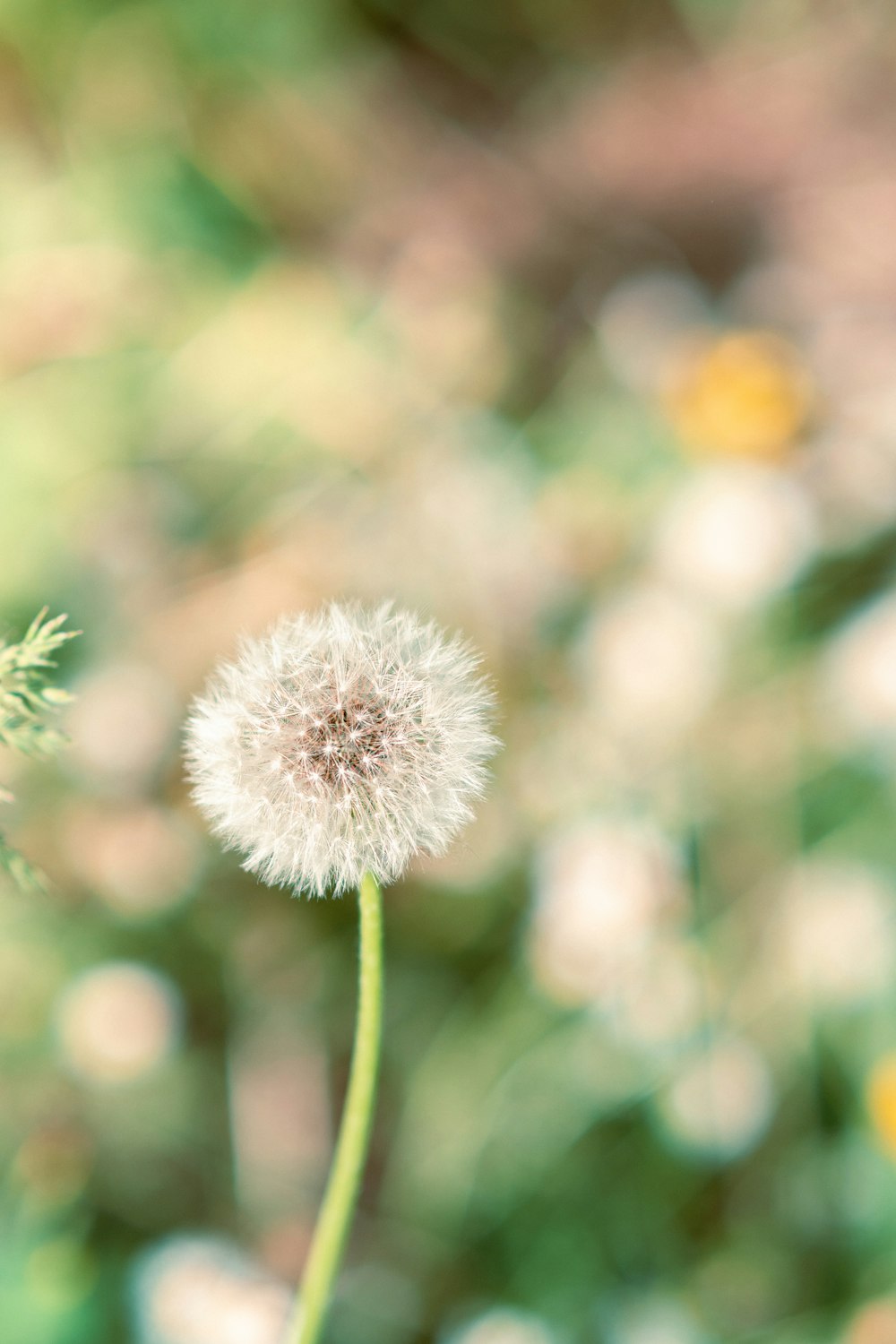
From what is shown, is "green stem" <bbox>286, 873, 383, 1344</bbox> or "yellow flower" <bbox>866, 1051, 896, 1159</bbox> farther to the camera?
"yellow flower" <bbox>866, 1051, 896, 1159</bbox>

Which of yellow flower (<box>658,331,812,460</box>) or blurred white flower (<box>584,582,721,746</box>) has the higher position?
yellow flower (<box>658,331,812,460</box>)

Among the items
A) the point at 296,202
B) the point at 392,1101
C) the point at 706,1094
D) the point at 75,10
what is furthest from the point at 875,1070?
the point at 75,10

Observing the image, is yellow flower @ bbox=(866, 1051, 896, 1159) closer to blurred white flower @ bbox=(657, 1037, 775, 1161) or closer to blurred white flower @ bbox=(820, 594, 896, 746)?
blurred white flower @ bbox=(657, 1037, 775, 1161)

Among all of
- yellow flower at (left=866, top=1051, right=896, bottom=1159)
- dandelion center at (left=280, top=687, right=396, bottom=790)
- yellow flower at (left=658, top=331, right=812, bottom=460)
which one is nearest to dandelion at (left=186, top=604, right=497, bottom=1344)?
dandelion center at (left=280, top=687, right=396, bottom=790)

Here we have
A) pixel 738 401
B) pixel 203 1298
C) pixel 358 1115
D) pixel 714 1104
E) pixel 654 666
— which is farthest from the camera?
pixel 738 401

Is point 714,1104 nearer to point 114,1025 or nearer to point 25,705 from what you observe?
point 114,1025

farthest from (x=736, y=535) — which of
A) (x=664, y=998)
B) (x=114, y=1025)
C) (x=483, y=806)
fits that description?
(x=114, y=1025)

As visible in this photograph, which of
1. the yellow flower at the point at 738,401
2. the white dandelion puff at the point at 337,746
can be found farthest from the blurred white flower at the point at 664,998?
the white dandelion puff at the point at 337,746
